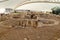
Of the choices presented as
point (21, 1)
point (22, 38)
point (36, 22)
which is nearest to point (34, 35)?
point (22, 38)

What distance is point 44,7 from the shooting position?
338cm

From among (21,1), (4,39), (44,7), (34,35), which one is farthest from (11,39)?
(21,1)

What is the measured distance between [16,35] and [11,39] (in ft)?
0.20

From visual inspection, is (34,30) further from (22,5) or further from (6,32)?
(22,5)

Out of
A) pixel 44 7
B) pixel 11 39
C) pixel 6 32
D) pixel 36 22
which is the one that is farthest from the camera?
pixel 44 7

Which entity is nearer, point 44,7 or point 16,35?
point 16,35

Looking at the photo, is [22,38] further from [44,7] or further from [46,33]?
[44,7]

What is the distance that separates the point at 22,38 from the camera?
1071 millimetres

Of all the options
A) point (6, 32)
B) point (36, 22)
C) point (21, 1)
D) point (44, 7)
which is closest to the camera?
point (6, 32)

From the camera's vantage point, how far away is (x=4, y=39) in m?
1.08

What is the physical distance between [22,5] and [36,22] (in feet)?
7.12

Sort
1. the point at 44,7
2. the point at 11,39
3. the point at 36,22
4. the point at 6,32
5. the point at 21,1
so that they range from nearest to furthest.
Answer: the point at 11,39 < the point at 6,32 < the point at 36,22 < the point at 44,7 < the point at 21,1

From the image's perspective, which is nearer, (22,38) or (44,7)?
(22,38)

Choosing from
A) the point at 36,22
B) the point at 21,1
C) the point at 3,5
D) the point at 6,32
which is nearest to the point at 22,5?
the point at 21,1
